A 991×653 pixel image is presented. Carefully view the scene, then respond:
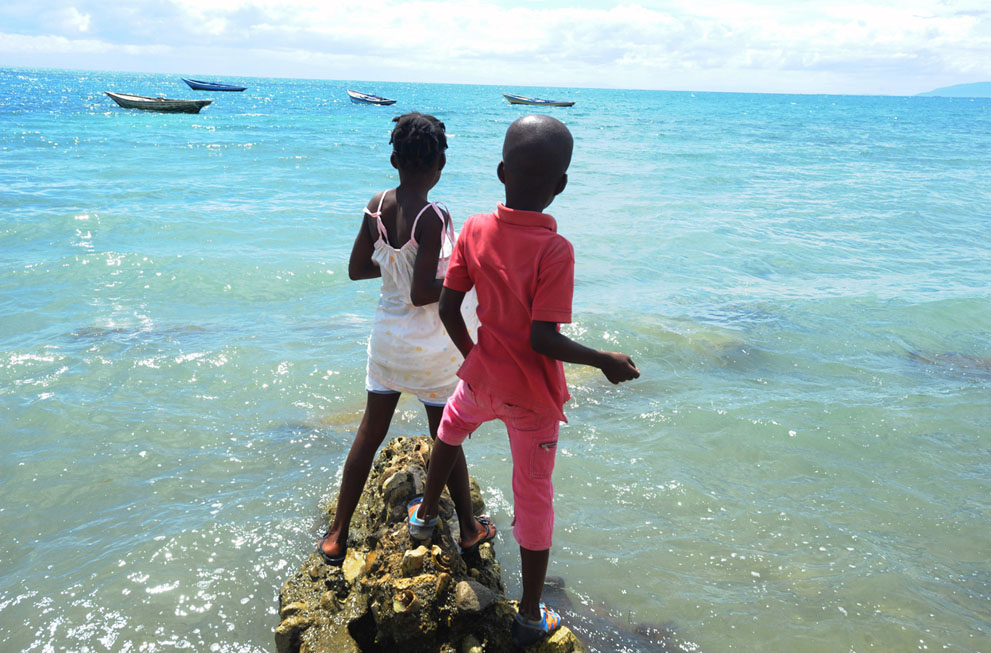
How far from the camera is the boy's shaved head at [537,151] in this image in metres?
2.18

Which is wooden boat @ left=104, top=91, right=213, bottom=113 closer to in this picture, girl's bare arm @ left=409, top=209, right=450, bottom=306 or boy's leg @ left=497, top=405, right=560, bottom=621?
girl's bare arm @ left=409, top=209, right=450, bottom=306

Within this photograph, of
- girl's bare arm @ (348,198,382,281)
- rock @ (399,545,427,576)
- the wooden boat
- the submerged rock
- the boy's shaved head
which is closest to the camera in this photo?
the boy's shaved head

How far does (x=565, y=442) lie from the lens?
4789mm

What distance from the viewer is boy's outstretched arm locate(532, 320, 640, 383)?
2076 millimetres

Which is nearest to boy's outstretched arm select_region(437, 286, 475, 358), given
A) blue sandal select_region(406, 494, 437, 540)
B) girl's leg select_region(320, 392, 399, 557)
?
girl's leg select_region(320, 392, 399, 557)

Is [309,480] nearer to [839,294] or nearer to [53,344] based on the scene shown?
[53,344]

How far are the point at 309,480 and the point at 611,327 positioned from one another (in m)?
3.87

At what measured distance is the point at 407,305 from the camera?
109 inches

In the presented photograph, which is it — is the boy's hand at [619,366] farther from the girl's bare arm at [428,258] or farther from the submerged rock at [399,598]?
the submerged rock at [399,598]

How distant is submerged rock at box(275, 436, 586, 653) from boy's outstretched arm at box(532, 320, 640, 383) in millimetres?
955

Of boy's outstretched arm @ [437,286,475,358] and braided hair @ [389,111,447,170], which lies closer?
boy's outstretched arm @ [437,286,475,358]

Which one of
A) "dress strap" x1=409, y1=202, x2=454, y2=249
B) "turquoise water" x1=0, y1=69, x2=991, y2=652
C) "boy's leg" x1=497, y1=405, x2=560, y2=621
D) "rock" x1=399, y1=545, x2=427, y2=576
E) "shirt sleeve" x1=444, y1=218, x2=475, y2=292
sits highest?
"dress strap" x1=409, y1=202, x2=454, y2=249

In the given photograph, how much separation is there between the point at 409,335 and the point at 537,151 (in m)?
0.92

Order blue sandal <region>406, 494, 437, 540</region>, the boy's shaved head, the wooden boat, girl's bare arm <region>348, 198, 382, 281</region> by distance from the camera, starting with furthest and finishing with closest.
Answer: the wooden boat
girl's bare arm <region>348, 198, 382, 281</region>
blue sandal <region>406, 494, 437, 540</region>
the boy's shaved head
